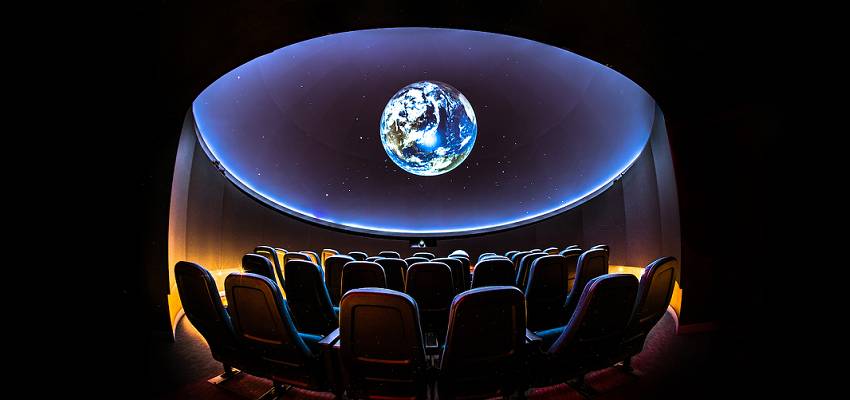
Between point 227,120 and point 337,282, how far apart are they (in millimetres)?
5540

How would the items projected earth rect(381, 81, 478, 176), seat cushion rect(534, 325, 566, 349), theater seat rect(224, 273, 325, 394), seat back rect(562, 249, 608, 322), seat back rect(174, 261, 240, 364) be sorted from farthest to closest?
projected earth rect(381, 81, 478, 176)
seat back rect(562, 249, 608, 322)
seat cushion rect(534, 325, 566, 349)
seat back rect(174, 261, 240, 364)
theater seat rect(224, 273, 325, 394)

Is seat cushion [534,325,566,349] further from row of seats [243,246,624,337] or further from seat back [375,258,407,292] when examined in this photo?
seat back [375,258,407,292]

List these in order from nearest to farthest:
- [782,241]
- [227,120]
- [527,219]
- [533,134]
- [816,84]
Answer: [816,84] < [782,241] < [227,120] < [533,134] < [527,219]

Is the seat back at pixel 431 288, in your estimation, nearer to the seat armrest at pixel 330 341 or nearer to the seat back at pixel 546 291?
the seat back at pixel 546 291

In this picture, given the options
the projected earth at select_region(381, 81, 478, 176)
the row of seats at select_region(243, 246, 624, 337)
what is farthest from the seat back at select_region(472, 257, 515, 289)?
the projected earth at select_region(381, 81, 478, 176)

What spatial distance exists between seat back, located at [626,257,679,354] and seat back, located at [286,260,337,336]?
2459 mm

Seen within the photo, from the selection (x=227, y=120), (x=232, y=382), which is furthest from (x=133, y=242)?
(x=227, y=120)

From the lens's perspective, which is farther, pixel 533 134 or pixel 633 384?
pixel 533 134

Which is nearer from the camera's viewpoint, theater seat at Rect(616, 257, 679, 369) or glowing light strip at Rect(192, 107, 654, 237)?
theater seat at Rect(616, 257, 679, 369)

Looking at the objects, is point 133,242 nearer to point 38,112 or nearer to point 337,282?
point 38,112

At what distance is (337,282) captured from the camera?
426 cm

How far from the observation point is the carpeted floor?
228 centimetres

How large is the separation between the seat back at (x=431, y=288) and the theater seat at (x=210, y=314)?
1.52 m

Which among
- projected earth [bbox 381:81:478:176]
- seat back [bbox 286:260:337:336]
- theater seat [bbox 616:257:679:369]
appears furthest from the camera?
projected earth [bbox 381:81:478:176]
